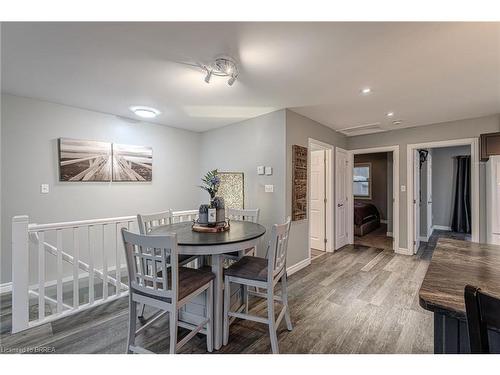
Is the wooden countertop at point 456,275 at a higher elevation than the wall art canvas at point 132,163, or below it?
below

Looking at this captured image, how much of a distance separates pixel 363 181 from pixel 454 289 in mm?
7058

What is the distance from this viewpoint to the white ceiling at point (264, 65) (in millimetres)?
1568

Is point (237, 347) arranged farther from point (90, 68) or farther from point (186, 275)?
point (90, 68)

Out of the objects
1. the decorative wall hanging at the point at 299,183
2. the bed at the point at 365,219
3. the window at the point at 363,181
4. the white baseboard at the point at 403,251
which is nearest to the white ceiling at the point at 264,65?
the decorative wall hanging at the point at 299,183

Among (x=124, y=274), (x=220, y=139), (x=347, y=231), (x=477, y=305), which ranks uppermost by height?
(x=220, y=139)

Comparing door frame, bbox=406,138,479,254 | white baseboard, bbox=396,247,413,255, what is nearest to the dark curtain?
door frame, bbox=406,138,479,254

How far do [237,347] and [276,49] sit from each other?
2324mm

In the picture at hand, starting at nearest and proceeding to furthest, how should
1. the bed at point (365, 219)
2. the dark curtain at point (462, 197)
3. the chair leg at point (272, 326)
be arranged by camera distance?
the chair leg at point (272, 326)
the bed at point (365, 219)
the dark curtain at point (462, 197)

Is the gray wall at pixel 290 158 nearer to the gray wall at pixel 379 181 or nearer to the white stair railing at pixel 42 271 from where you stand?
the white stair railing at pixel 42 271

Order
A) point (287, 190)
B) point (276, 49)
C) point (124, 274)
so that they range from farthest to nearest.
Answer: point (124, 274) < point (287, 190) < point (276, 49)

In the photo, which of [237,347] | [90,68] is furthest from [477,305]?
[90,68]

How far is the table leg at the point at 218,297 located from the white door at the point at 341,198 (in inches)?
127
